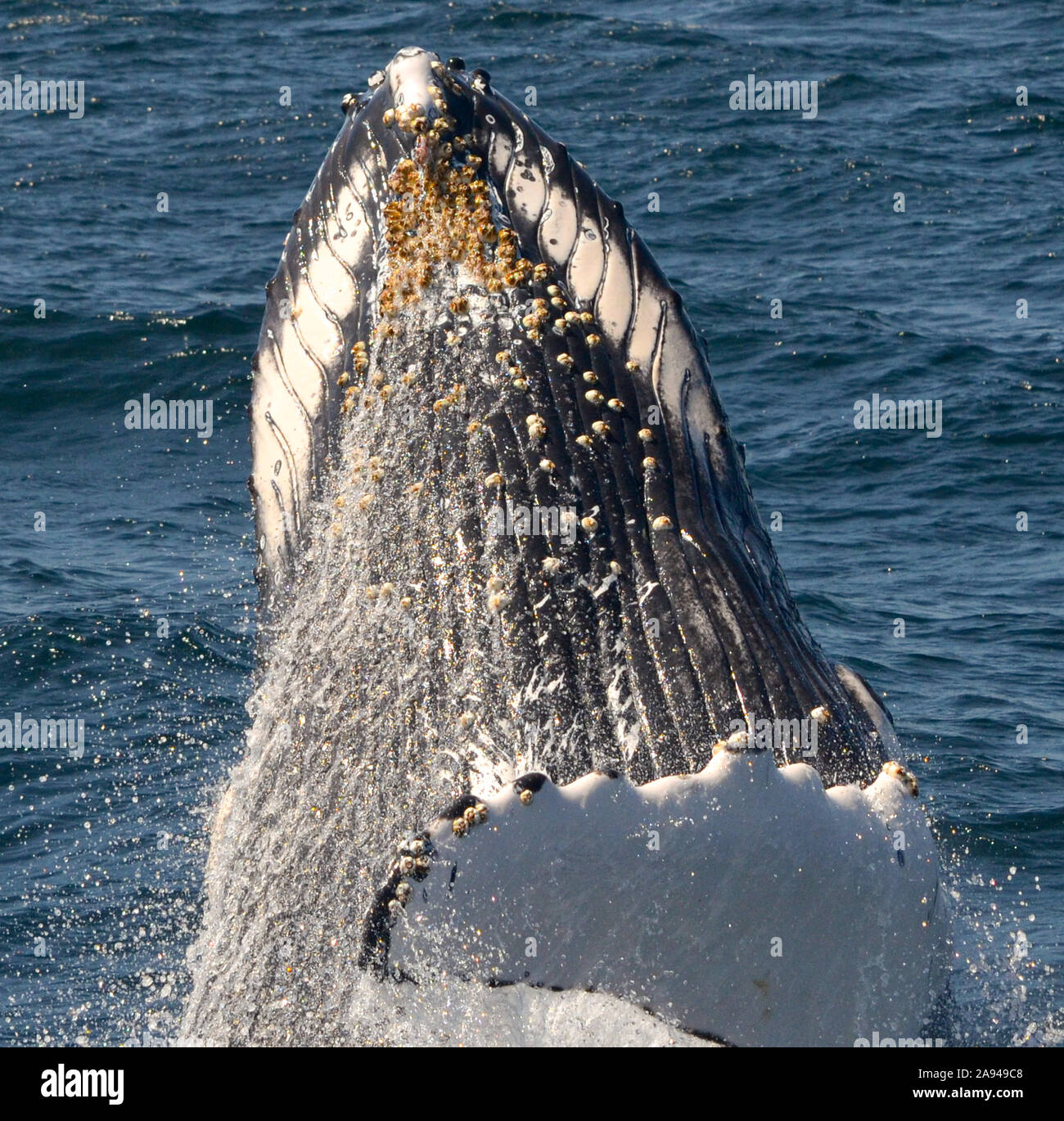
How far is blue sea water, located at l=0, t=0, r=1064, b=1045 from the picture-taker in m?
13.3

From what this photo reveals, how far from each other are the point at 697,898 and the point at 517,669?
144 centimetres

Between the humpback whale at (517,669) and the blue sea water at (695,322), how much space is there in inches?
71.0

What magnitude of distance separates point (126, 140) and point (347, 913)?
31745 mm

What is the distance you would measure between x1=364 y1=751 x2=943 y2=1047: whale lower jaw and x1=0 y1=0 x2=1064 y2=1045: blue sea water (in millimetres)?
→ 1393

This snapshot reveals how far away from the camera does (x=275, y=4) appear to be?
147 feet
